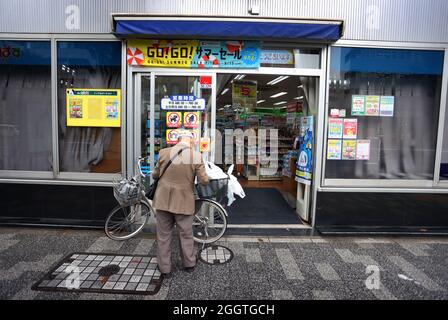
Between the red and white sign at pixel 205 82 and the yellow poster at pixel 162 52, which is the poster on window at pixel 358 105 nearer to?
the red and white sign at pixel 205 82

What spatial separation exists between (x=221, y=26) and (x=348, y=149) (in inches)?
114

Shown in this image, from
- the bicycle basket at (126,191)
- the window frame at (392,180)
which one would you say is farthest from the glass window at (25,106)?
the window frame at (392,180)

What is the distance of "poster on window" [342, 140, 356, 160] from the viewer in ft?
15.7

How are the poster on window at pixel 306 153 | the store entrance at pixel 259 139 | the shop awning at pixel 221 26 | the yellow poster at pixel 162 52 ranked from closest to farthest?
the shop awning at pixel 221 26
the yellow poster at pixel 162 52
the poster on window at pixel 306 153
the store entrance at pixel 259 139

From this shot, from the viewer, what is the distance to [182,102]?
15.2 ft

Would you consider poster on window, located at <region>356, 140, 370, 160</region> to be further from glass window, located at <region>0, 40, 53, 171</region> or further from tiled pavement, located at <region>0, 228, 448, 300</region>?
glass window, located at <region>0, 40, 53, 171</region>

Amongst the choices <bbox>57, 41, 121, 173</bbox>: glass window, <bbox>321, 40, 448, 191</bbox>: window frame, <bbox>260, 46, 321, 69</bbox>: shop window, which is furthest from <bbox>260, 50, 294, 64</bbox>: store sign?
<bbox>57, 41, 121, 173</bbox>: glass window

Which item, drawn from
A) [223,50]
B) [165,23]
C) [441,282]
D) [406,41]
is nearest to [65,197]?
[165,23]

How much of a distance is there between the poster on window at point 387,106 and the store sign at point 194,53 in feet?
7.39

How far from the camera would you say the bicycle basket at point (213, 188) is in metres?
3.96

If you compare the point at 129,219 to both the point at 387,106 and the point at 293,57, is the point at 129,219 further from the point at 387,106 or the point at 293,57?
the point at 387,106

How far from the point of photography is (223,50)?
4.54 m

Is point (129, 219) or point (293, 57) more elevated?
point (293, 57)

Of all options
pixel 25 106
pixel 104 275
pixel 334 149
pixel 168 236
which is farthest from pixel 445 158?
pixel 25 106
